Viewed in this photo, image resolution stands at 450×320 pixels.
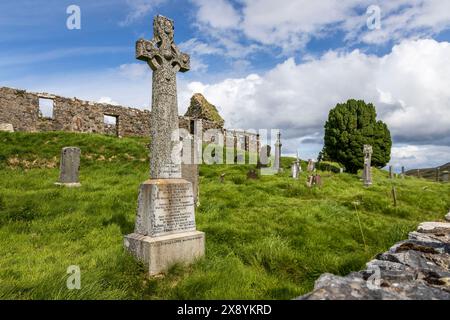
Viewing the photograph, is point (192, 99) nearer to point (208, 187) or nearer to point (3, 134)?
point (3, 134)

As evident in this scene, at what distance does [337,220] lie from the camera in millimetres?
8055

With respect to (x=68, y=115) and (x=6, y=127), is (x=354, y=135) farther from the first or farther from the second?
(x=6, y=127)

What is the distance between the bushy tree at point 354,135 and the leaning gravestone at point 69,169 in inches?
970

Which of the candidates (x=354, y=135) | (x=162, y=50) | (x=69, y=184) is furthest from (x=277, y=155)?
(x=162, y=50)

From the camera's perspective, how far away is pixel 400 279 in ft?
8.89

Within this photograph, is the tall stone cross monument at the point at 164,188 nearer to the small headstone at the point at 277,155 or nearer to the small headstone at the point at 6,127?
the small headstone at the point at 277,155

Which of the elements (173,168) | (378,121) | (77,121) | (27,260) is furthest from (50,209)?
(378,121)

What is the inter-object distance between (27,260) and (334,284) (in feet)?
14.6

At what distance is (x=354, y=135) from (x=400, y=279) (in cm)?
2975

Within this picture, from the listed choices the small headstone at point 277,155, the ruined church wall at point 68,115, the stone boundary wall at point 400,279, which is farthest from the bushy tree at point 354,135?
the stone boundary wall at point 400,279

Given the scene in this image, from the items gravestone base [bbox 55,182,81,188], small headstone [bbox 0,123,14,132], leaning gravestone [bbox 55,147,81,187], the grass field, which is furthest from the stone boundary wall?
small headstone [bbox 0,123,14,132]

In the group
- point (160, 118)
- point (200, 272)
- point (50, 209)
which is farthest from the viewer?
point (50, 209)

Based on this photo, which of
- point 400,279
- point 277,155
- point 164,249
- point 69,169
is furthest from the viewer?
point 277,155

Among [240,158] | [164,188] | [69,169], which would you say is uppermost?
[240,158]
